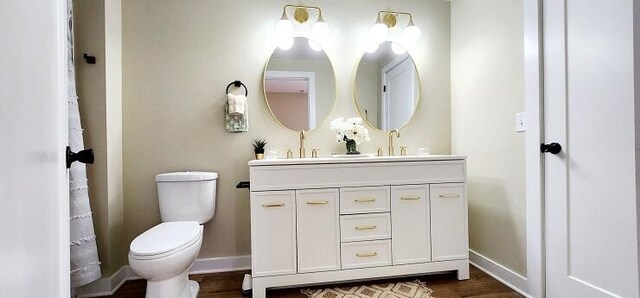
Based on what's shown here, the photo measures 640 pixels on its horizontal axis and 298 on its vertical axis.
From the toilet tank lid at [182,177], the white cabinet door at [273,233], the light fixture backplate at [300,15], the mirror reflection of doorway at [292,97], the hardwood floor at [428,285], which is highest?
the light fixture backplate at [300,15]

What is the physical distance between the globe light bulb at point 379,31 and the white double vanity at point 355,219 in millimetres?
1071

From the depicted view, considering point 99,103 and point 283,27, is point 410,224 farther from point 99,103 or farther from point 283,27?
point 99,103

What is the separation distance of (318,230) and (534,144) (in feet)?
4.45

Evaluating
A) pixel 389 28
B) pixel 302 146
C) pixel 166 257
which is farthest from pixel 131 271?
pixel 389 28

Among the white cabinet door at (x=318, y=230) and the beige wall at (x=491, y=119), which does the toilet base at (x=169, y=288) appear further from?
the beige wall at (x=491, y=119)

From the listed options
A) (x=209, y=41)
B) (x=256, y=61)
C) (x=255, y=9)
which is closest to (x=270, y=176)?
(x=256, y=61)

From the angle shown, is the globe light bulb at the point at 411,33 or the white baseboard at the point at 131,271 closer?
the white baseboard at the point at 131,271

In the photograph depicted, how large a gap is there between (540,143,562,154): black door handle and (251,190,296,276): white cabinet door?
4.73ft

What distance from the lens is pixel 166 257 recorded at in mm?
1425

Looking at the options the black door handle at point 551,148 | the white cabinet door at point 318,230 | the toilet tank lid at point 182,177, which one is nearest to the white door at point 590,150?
the black door handle at point 551,148

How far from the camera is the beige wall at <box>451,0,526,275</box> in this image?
1.83 meters

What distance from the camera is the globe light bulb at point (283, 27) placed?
2189mm

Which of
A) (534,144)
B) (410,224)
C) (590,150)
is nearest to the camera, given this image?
(590,150)

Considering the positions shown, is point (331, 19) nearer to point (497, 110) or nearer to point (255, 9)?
point (255, 9)
